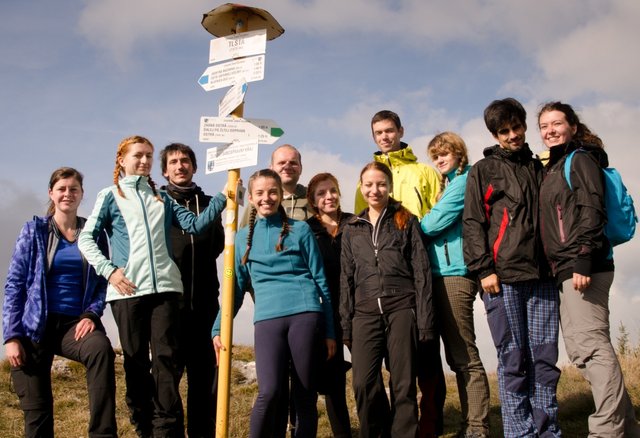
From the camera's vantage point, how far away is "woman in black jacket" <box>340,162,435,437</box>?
5.28 metres

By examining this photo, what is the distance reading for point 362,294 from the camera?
5.58m

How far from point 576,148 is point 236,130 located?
2.99 metres

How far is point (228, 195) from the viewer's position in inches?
217

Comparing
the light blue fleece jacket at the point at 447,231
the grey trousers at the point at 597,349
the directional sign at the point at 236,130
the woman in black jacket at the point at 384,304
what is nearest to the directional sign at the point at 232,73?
the directional sign at the point at 236,130

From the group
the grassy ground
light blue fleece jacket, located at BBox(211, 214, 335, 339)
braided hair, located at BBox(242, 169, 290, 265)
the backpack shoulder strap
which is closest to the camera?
the backpack shoulder strap

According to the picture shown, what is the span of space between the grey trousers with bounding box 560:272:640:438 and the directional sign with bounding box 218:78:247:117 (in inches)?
127

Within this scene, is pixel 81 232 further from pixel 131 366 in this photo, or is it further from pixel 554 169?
pixel 554 169

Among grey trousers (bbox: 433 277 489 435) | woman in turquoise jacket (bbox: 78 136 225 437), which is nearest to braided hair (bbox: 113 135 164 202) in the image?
woman in turquoise jacket (bbox: 78 136 225 437)

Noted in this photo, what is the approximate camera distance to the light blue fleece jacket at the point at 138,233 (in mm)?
5500

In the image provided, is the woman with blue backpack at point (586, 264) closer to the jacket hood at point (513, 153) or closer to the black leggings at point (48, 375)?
the jacket hood at point (513, 153)

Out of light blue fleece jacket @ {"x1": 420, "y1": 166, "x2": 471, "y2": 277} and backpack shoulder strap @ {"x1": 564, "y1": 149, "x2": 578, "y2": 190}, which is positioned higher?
backpack shoulder strap @ {"x1": 564, "y1": 149, "x2": 578, "y2": 190}

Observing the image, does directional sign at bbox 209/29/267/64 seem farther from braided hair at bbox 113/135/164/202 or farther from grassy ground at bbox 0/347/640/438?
grassy ground at bbox 0/347/640/438

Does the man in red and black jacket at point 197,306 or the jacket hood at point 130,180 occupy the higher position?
the jacket hood at point 130,180

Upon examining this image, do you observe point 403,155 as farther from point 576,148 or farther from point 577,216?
point 577,216
